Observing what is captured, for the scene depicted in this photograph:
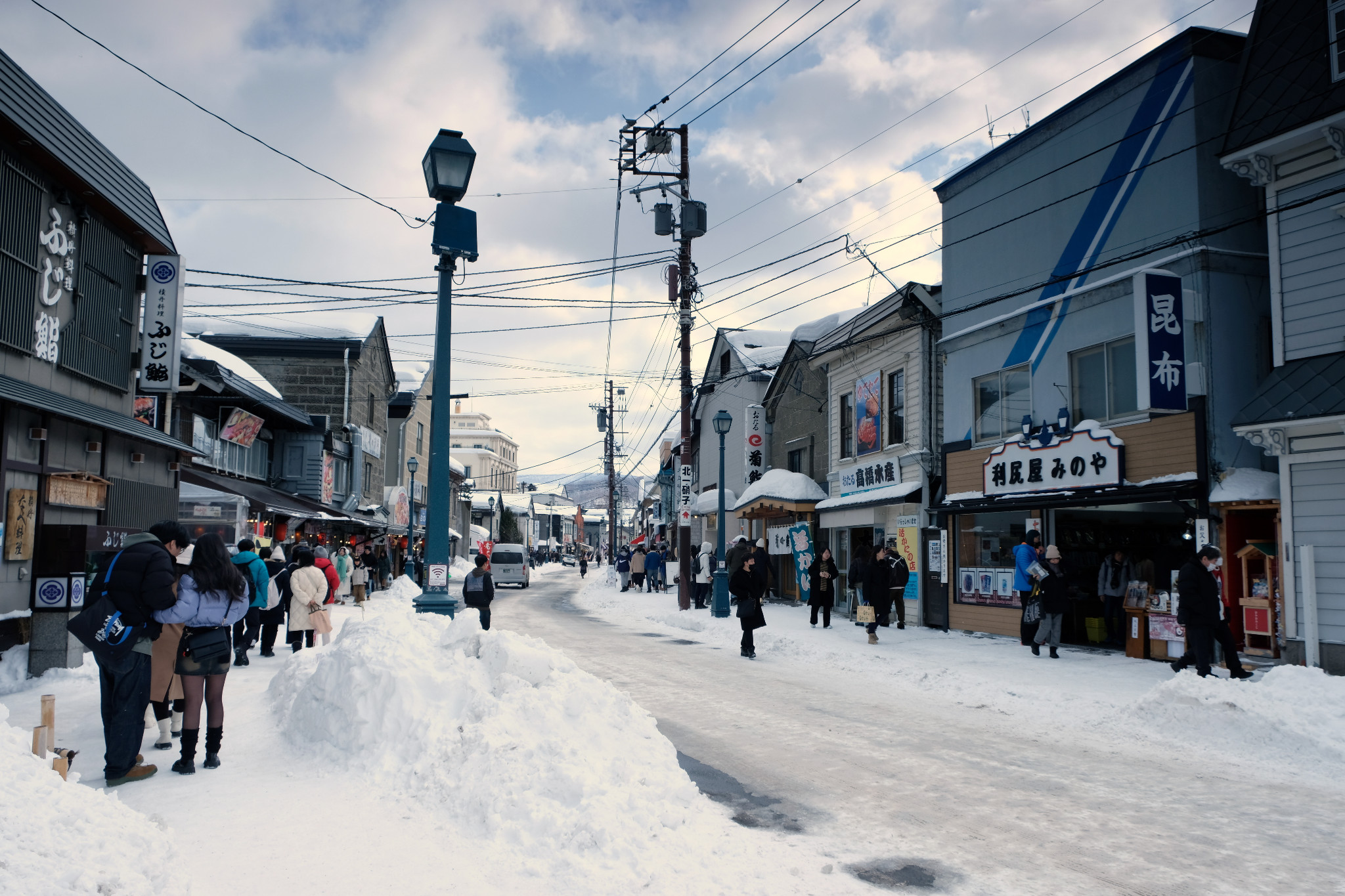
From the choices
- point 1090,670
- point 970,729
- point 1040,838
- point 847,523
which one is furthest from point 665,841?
point 847,523

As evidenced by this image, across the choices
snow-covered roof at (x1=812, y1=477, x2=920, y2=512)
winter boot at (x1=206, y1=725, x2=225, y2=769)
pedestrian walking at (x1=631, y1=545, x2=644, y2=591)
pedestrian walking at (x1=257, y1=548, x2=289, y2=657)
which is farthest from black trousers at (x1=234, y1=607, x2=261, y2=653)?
pedestrian walking at (x1=631, y1=545, x2=644, y2=591)

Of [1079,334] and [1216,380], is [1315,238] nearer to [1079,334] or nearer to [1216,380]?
[1216,380]

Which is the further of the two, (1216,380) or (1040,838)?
(1216,380)

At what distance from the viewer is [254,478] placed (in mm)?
27422

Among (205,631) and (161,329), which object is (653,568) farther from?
(205,631)

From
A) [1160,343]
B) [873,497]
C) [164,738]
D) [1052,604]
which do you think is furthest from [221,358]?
[1160,343]

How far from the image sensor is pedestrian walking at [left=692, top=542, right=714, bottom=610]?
26.2m

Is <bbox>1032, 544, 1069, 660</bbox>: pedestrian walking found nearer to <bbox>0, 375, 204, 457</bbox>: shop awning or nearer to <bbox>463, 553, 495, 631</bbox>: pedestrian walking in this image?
<bbox>463, 553, 495, 631</bbox>: pedestrian walking

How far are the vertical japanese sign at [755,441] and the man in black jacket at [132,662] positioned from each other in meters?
25.2

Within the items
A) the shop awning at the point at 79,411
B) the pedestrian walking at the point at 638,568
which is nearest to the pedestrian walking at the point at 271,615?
the shop awning at the point at 79,411

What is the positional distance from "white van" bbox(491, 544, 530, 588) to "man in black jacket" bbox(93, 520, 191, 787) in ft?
119

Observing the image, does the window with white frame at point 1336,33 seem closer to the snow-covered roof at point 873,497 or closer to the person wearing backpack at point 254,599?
the snow-covered roof at point 873,497

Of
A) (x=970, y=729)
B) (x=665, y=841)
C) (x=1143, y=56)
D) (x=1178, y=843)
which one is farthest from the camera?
(x=1143, y=56)

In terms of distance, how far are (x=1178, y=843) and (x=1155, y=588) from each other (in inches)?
451
